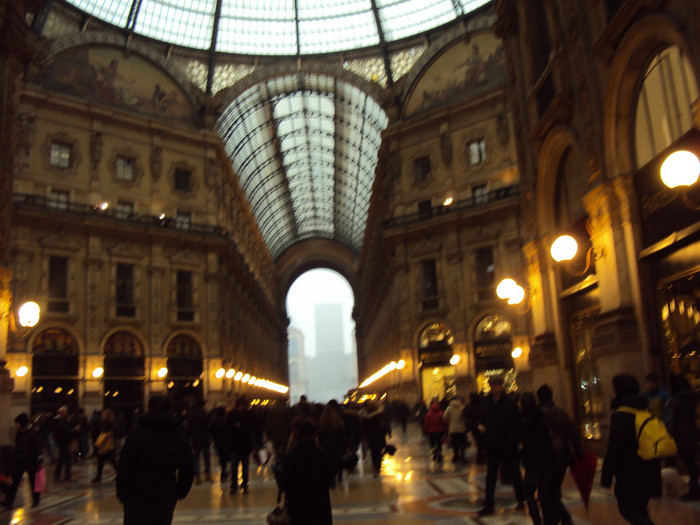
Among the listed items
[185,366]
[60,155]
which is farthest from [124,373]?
[60,155]

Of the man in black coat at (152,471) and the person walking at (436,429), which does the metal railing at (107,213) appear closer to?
the person walking at (436,429)

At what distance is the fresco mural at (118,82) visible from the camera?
109 ft

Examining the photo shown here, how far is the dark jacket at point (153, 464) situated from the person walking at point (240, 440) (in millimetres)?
6845

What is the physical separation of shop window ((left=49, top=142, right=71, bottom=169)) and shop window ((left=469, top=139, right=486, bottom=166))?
2017 centimetres

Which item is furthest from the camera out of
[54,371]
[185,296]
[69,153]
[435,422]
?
[185,296]

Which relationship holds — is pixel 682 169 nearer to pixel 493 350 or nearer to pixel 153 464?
pixel 153 464

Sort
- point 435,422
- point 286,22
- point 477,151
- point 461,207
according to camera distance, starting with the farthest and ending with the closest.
A: point 286,22 → point 477,151 → point 461,207 → point 435,422

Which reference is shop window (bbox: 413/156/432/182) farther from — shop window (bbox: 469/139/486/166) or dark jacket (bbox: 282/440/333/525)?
dark jacket (bbox: 282/440/333/525)

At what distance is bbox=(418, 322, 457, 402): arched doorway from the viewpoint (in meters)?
34.2

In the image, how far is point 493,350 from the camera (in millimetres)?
32750

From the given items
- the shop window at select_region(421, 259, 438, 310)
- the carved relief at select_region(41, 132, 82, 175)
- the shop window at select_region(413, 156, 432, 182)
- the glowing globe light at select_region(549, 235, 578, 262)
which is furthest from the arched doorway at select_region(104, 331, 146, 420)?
the glowing globe light at select_region(549, 235, 578, 262)

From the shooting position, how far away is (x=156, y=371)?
110 feet

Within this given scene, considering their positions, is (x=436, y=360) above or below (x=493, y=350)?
below

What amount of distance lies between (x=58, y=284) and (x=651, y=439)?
102 feet
